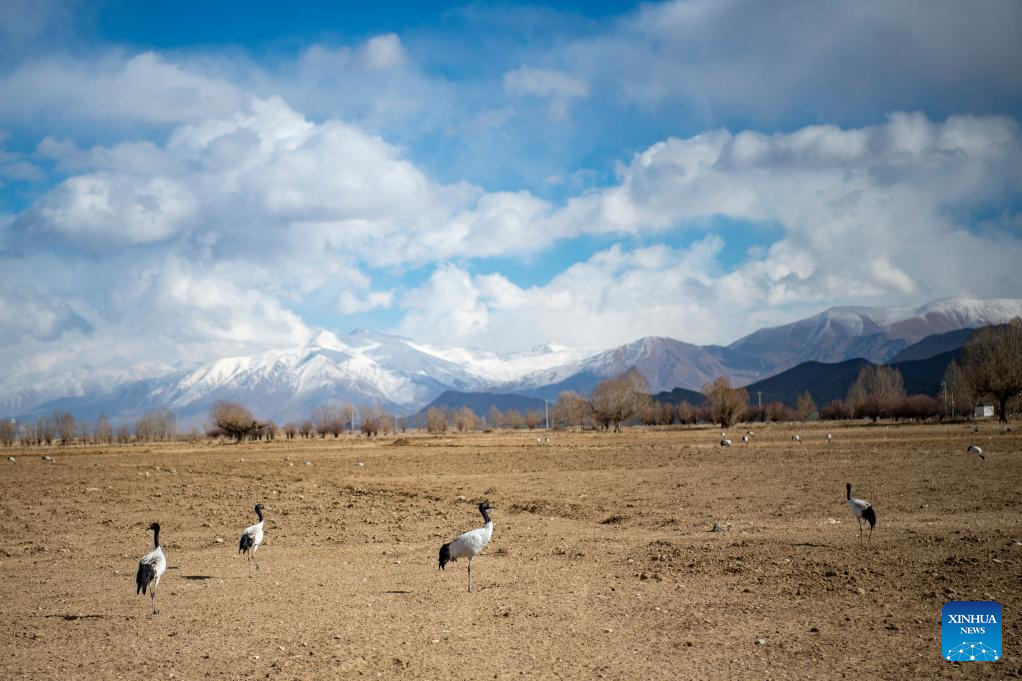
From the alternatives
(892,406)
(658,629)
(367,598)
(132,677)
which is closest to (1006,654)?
(658,629)

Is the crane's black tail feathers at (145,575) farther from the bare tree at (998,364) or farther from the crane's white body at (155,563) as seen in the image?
the bare tree at (998,364)

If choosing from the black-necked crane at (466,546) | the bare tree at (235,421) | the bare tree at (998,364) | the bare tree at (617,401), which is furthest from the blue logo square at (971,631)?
the bare tree at (235,421)

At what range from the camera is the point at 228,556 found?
20.3 metres

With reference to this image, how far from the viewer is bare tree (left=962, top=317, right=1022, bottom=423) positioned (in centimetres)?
10775

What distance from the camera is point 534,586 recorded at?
620 inches

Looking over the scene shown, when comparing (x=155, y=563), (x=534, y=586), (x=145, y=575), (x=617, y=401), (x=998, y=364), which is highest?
(x=998, y=364)

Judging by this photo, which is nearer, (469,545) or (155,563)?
(155,563)

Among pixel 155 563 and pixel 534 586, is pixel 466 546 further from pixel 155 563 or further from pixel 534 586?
pixel 155 563

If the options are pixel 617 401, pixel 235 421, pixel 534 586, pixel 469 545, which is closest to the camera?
pixel 534 586

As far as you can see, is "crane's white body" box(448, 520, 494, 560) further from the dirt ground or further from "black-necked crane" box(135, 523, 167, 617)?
"black-necked crane" box(135, 523, 167, 617)

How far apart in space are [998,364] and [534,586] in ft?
400

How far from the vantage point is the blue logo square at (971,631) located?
10.7 meters

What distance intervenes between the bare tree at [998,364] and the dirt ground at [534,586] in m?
94.8

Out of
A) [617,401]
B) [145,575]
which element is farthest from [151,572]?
[617,401]
